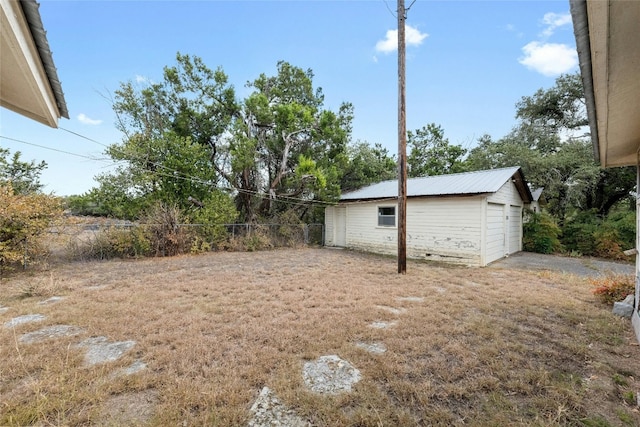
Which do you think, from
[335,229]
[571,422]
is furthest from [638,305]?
[335,229]

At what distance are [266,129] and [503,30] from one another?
982cm

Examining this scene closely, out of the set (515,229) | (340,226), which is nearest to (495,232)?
(515,229)

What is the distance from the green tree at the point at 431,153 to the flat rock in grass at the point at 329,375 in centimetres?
1830

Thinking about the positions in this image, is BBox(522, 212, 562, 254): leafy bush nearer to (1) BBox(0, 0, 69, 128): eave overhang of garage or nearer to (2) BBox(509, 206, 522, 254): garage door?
(2) BBox(509, 206, 522, 254): garage door

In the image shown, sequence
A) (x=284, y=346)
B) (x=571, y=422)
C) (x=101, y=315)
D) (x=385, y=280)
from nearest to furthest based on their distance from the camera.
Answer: (x=571, y=422)
(x=284, y=346)
(x=101, y=315)
(x=385, y=280)

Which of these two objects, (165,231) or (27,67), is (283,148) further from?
(27,67)

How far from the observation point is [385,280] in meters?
6.62

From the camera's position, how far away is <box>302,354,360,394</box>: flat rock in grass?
2.48 meters

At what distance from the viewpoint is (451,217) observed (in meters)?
9.27

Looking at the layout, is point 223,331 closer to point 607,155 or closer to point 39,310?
point 39,310

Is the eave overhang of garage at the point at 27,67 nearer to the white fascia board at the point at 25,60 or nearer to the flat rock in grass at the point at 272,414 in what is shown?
the white fascia board at the point at 25,60

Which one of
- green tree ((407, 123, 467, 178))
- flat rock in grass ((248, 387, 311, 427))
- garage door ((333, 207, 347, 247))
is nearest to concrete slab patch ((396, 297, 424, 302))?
flat rock in grass ((248, 387, 311, 427))

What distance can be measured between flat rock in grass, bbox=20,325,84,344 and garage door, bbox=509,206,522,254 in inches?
505

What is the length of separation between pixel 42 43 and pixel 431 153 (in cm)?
2131
